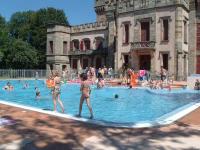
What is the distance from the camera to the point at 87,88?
11539mm

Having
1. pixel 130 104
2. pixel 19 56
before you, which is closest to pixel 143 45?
pixel 130 104

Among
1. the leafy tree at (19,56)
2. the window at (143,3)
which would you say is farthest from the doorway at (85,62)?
the window at (143,3)

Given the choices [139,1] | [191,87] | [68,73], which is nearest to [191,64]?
[139,1]

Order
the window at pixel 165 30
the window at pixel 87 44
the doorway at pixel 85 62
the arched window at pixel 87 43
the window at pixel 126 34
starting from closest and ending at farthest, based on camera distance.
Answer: the window at pixel 165 30
the window at pixel 126 34
the doorway at pixel 85 62
the arched window at pixel 87 43
the window at pixel 87 44

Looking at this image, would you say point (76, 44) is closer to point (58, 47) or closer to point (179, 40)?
point (58, 47)

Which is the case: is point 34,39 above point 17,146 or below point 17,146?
above

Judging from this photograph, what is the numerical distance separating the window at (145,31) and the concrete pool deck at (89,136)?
26636 mm

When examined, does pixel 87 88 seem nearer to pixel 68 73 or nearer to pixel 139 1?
pixel 139 1

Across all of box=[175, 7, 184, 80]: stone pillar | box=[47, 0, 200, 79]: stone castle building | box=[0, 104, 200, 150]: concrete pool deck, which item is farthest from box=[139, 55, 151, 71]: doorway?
box=[0, 104, 200, 150]: concrete pool deck

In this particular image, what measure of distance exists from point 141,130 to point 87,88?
317cm

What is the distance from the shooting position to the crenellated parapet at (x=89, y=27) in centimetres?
4584

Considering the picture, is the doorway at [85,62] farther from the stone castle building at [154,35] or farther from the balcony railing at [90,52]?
the stone castle building at [154,35]

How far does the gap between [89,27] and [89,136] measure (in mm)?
40107

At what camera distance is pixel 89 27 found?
47.4 m
